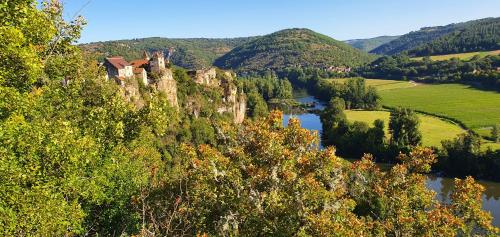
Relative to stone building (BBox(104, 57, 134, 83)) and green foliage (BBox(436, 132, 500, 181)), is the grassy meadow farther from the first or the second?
stone building (BBox(104, 57, 134, 83))

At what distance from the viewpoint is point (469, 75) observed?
17812 centimetres

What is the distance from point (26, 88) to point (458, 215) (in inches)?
672

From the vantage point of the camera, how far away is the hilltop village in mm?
75731

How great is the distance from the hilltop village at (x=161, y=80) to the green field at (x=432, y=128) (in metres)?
37.6

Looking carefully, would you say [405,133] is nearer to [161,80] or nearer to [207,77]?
[161,80]

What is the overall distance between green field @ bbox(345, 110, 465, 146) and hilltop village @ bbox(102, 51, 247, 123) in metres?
37.6

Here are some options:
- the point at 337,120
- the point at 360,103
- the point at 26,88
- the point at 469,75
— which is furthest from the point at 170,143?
the point at 469,75

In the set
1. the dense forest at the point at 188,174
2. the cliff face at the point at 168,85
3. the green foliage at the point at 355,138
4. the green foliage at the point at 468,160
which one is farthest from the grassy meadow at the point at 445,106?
the dense forest at the point at 188,174

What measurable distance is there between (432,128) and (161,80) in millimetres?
66109

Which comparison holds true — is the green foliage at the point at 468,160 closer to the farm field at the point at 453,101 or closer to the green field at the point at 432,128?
the green field at the point at 432,128

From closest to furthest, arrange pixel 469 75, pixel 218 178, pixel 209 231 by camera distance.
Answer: pixel 218 178, pixel 209 231, pixel 469 75

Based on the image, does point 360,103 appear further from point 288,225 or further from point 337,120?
point 288,225

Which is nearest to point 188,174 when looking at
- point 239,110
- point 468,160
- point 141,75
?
point 141,75

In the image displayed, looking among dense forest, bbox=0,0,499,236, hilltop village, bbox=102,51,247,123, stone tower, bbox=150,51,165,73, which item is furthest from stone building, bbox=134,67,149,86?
dense forest, bbox=0,0,499,236
